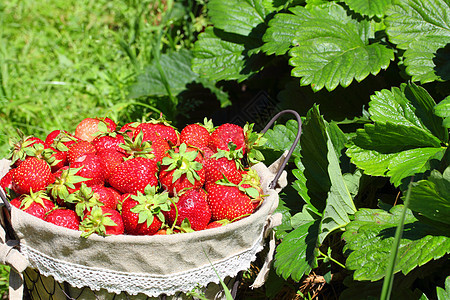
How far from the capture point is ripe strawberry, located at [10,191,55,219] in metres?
1.23

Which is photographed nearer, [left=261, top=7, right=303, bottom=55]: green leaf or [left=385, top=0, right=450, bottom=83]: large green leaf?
[left=385, top=0, right=450, bottom=83]: large green leaf

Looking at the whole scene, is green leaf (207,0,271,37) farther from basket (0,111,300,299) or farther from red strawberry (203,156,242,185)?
basket (0,111,300,299)

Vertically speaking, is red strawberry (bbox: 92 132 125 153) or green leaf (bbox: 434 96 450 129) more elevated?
green leaf (bbox: 434 96 450 129)

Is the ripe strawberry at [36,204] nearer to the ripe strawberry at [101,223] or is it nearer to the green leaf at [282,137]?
the ripe strawberry at [101,223]

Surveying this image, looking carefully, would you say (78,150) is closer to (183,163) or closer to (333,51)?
(183,163)

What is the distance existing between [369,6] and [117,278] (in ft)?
4.41

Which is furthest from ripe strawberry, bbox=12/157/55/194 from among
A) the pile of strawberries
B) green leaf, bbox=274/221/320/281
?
green leaf, bbox=274/221/320/281

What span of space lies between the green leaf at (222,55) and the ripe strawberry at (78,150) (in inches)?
32.0

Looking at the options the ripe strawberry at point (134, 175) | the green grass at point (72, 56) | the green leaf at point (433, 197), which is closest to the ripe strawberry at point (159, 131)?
the ripe strawberry at point (134, 175)

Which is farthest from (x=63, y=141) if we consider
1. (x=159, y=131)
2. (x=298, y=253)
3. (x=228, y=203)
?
(x=298, y=253)

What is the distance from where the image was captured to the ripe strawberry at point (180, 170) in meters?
1.27

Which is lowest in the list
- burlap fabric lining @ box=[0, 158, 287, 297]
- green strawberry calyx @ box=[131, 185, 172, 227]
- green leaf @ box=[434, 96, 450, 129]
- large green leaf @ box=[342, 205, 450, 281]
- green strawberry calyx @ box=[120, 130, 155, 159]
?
large green leaf @ box=[342, 205, 450, 281]

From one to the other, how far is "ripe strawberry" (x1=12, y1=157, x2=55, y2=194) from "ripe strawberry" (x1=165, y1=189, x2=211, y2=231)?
335 millimetres

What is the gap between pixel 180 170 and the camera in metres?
1.27
